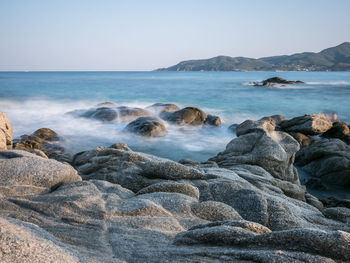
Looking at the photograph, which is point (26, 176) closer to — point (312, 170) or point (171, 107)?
point (312, 170)

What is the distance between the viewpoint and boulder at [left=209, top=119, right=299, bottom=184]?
27.4 feet

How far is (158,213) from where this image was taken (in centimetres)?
370

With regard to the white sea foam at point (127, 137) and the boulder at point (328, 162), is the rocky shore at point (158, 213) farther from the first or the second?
the white sea foam at point (127, 137)

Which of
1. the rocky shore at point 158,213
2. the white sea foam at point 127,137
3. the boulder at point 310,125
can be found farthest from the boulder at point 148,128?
the rocky shore at point 158,213

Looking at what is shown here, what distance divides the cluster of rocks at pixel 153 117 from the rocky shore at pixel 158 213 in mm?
6908

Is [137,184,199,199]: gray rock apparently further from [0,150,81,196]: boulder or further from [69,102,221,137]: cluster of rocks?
[69,102,221,137]: cluster of rocks

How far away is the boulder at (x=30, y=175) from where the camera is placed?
4.16 m

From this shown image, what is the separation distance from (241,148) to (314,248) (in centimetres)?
697

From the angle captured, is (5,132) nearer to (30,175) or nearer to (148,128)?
(30,175)

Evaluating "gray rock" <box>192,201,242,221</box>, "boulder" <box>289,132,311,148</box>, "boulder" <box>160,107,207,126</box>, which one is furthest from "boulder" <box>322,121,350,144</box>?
"gray rock" <box>192,201,242,221</box>

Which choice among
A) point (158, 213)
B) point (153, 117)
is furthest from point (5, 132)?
point (153, 117)

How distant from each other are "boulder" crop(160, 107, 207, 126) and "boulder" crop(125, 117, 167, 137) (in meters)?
2.19

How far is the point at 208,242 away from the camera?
8.68 feet

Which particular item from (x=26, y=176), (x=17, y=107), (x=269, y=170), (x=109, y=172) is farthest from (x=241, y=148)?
(x=17, y=107)
